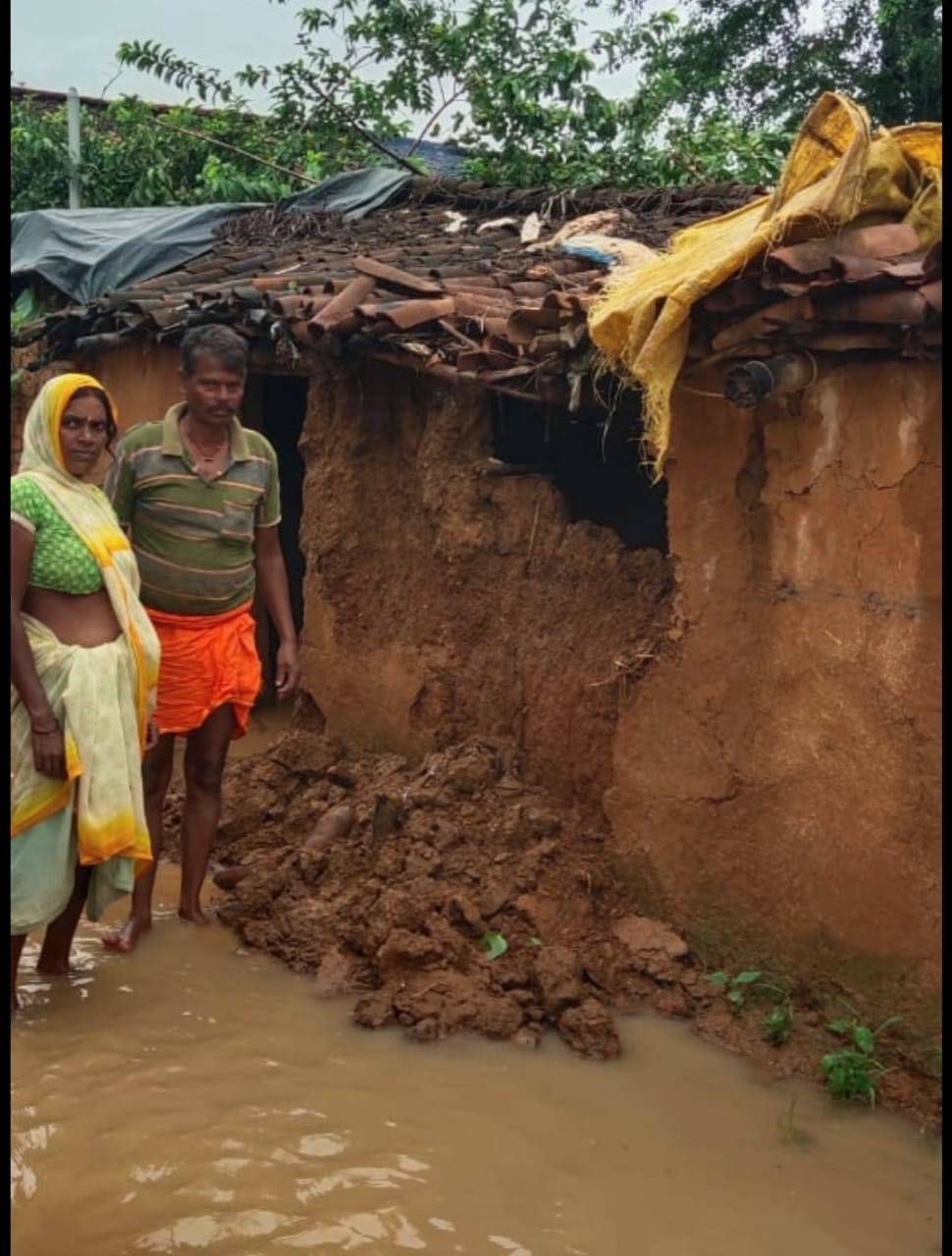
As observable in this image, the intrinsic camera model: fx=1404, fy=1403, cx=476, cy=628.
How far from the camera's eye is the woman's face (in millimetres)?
4070

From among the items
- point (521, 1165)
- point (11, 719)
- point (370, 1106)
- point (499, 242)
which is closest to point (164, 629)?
point (11, 719)

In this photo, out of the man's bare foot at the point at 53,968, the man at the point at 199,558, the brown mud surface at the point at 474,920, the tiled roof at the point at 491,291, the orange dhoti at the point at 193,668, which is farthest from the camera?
the orange dhoti at the point at 193,668

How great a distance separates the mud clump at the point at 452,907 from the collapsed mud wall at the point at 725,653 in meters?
0.19

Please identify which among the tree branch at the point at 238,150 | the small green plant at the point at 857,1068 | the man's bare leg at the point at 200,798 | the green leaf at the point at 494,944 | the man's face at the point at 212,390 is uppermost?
the tree branch at the point at 238,150

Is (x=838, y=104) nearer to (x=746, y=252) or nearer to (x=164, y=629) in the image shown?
(x=746, y=252)

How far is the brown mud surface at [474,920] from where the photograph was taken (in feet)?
13.9

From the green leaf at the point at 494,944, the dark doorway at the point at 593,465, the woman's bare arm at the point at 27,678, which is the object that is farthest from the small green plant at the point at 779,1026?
the dark doorway at the point at 593,465

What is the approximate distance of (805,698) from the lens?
426 cm

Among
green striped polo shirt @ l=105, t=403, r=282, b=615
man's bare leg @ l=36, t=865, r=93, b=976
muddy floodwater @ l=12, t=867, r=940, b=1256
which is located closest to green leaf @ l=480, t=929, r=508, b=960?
muddy floodwater @ l=12, t=867, r=940, b=1256

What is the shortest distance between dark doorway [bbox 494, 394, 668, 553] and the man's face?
61.7 inches

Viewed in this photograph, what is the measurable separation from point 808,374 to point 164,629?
89.2 inches

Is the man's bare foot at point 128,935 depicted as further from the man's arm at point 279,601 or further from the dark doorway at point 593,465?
the dark doorway at point 593,465

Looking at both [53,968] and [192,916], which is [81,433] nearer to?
[53,968]

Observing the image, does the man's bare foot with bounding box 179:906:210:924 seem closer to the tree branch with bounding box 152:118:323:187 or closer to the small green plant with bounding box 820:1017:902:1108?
the small green plant with bounding box 820:1017:902:1108
